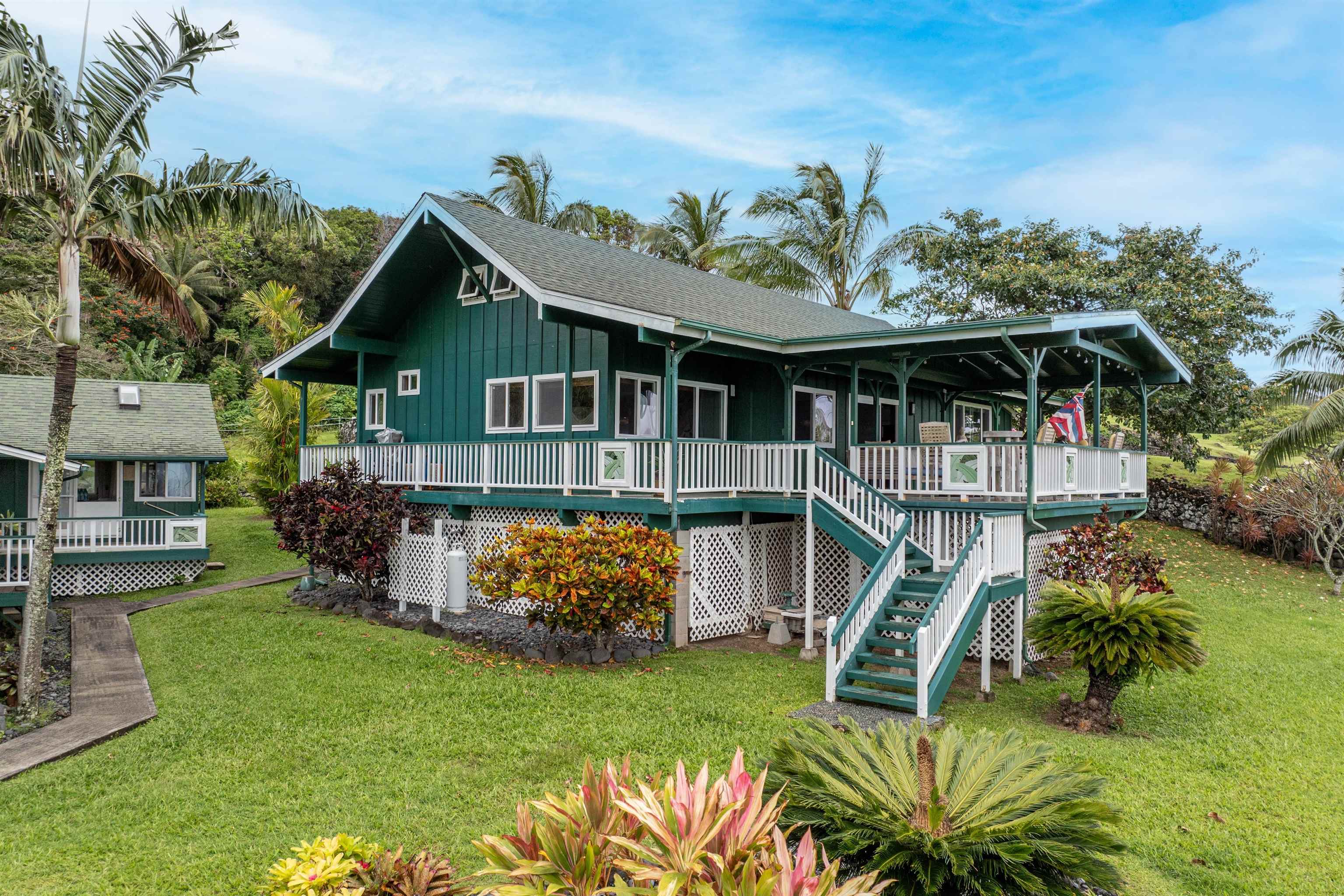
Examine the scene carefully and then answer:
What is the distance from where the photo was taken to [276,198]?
10711mm

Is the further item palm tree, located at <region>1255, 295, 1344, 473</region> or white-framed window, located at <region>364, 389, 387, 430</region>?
palm tree, located at <region>1255, 295, 1344, 473</region>

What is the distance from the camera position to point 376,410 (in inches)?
746

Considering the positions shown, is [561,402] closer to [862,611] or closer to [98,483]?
[862,611]

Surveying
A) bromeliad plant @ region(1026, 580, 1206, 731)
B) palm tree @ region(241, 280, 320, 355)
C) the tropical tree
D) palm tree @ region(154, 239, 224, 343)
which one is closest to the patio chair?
bromeliad plant @ region(1026, 580, 1206, 731)

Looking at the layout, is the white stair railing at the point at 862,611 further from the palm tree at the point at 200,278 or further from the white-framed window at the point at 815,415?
the palm tree at the point at 200,278

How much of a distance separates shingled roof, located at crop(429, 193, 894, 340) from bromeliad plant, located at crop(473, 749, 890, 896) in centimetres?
855

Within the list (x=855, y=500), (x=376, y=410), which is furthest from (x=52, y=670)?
(x=855, y=500)

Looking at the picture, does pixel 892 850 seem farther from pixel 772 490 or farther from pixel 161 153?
pixel 161 153

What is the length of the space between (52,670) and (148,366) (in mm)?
26346

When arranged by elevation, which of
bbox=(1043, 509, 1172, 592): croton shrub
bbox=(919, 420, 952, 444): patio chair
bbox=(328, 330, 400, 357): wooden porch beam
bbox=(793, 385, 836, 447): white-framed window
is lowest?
bbox=(1043, 509, 1172, 592): croton shrub

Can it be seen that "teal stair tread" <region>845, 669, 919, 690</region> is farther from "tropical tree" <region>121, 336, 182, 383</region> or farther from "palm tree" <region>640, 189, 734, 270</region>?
"tropical tree" <region>121, 336, 182, 383</region>

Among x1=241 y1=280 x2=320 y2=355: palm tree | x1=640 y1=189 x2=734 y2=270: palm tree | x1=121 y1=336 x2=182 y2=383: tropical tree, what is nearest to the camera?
x1=241 y1=280 x2=320 y2=355: palm tree

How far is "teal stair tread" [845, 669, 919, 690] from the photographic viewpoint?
9312mm

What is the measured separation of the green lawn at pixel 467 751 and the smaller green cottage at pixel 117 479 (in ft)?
16.4
